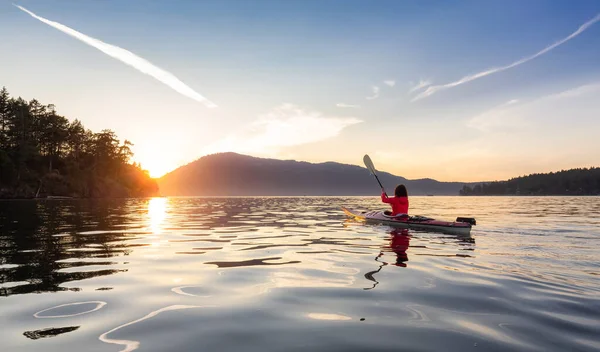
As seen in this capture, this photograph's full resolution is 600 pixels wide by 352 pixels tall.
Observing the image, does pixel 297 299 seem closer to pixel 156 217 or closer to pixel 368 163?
pixel 368 163

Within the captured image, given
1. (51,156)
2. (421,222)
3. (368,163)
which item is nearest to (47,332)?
(421,222)

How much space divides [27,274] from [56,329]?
441 centimetres

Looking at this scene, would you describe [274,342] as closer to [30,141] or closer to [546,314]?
[546,314]

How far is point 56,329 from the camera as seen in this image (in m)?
4.70

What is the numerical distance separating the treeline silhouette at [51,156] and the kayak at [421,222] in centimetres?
8871

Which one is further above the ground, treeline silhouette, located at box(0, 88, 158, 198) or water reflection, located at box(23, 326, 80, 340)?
treeline silhouette, located at box(0, 88, 158, 198)

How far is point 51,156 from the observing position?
99500 millimetres

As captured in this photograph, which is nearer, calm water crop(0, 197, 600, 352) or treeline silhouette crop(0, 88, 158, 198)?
calm water crop(0, 197, 600, 352)

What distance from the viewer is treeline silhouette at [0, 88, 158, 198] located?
276ft

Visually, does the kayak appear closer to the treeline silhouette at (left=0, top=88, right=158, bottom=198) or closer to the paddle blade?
the paddle blade

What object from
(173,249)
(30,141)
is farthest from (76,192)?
(173,249)

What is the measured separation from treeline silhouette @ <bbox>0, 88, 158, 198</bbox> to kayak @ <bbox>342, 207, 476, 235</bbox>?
88.7 metres

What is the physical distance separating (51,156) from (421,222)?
4364 inches

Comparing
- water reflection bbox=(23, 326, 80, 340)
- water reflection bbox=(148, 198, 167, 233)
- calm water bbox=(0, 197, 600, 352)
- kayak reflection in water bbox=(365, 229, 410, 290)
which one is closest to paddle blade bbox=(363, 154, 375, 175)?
kayak reflection in water bbox=(365, 229, 410, 290)
